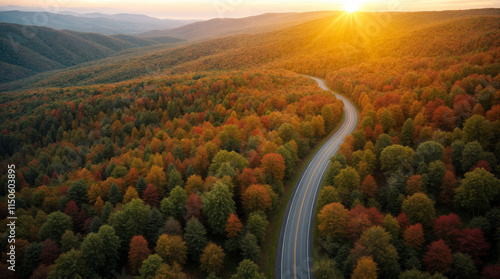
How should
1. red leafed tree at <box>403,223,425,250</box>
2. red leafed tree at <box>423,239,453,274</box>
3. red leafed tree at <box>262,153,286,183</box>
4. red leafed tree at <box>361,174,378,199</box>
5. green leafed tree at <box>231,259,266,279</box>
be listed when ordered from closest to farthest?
red leafed tree at <box>423,239,453,274</box> → green leafed tree at <box>231,259,266,279</box> → red leafed tree at <box>403,223,425,250</box> → red leafed tree at <box>361,174,378,199</box> → red leafed tree at <box>262,153,286,183</box>

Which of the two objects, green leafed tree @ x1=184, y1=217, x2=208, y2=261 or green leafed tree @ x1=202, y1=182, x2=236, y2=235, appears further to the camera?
green leafed tree @ x1=202, y1=182, x2=236, y2=235

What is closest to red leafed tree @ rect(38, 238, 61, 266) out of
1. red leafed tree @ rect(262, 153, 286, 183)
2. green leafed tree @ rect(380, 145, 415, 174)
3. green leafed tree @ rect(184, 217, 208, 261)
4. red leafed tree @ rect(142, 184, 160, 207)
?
red leafed tree @ rect(142, 184, 160, 207)

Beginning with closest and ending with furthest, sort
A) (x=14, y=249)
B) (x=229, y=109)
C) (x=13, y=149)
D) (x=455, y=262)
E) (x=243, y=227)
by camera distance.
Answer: (x=455, y=262)
(x=14, y=249)
(x=243, y=227)
(x=229, y=109)
(x=13, y=149)

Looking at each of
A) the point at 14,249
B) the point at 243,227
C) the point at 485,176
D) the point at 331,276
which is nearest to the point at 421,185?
the point at 485,176

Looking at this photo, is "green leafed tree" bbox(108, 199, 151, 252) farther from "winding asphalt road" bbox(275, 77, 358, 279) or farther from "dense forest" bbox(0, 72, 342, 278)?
"winding asphalt road" bbox(275, 77, 358, 279)

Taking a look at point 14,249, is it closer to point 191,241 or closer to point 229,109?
point 191,241
